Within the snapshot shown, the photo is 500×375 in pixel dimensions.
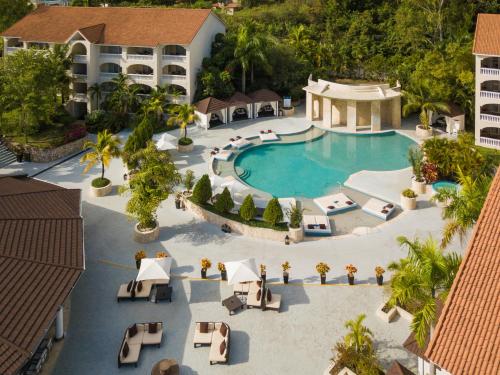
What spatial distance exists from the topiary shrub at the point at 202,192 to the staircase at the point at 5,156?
18.7m

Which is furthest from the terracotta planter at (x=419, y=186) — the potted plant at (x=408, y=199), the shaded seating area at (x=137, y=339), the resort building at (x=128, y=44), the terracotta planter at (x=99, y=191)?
the resort building at (x=128, y=44)

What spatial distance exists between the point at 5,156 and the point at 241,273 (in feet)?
93.1

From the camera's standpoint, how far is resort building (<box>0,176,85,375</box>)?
18.7 m

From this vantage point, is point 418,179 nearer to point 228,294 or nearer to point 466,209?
point 466,209

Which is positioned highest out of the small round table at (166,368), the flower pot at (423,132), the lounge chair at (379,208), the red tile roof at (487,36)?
the red tile roof at (487,36)

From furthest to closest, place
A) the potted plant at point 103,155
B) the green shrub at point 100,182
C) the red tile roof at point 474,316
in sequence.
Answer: the green shrub at point 100,182 < the potted plant at point 103,155 < the red tile roof at point 474,316

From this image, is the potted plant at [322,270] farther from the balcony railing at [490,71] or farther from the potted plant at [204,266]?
the balcony railing at [490,71]

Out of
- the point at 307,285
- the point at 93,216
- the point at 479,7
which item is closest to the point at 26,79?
the point at 93,216

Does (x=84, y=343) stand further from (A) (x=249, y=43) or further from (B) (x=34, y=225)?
(A) (x=249, y=43)

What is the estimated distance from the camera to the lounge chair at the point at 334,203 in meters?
34.7

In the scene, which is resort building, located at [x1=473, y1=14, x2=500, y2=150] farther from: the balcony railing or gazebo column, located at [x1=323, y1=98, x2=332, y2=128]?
gazebo column, located at [x1=323, y1=98, x2=332, y2=128]

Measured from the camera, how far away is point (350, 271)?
26.3 metres

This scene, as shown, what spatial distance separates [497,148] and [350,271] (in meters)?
25.7

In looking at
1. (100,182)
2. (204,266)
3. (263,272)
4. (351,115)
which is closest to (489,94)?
(351,115)
